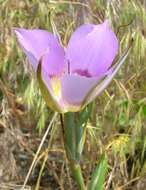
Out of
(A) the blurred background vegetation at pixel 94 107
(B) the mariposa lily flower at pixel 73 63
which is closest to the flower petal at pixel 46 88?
(B) the mariposa lily flower at pixel 73 63

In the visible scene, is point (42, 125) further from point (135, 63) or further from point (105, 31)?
point (105, 31)

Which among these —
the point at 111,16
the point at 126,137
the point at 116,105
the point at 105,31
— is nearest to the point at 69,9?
the point at 111,16

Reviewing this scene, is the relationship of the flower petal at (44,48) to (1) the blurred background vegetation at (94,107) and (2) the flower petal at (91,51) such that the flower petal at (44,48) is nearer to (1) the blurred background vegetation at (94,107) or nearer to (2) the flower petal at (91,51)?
(2) the flower petal at (91,51)

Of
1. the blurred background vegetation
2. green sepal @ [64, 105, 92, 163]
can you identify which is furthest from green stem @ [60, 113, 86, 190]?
the blurred background vegetation

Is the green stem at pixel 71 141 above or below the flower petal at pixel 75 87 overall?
below

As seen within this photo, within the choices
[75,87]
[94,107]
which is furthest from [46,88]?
[94,107]

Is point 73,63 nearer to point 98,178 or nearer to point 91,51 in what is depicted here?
point 91,51
